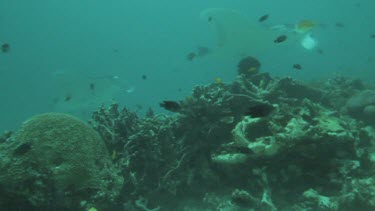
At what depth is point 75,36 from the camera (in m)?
156

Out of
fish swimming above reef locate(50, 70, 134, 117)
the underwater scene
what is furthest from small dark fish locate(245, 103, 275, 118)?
fish swimming above reef locate(50, 70, 134, 117)

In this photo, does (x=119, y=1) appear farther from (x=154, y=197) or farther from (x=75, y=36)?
(x=154, y=197)

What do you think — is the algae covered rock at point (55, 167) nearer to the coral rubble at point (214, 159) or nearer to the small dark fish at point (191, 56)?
the coral rubble at point (214, 159)

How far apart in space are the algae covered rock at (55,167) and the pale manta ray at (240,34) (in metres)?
19.5

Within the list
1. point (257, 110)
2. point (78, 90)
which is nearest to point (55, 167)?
point (257, 110)

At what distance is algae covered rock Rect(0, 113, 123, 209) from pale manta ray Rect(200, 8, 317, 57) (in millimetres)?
19538

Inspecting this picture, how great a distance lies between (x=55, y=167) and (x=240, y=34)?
25.2 m

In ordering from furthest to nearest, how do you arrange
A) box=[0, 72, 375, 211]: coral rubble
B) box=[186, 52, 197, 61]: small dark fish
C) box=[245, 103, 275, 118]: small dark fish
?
box=[186, 52, 197, 61]: small dark fish → box=[0, 72, 375, 211]: coral rubble → box=[245, 103, 275, 118]: small dark fish

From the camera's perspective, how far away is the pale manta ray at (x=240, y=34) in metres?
27.7

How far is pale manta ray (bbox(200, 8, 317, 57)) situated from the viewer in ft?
90.9

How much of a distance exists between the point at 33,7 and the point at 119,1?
172 ft

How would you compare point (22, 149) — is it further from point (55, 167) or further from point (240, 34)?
point (240, 34)

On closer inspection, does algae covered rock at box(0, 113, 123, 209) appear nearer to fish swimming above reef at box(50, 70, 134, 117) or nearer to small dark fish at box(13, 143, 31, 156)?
small dark fish at box(13, 143, 31, 156)

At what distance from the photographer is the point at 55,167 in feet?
21.7
